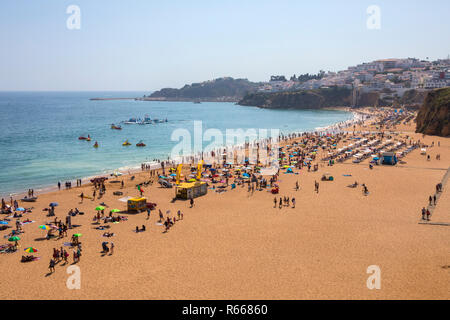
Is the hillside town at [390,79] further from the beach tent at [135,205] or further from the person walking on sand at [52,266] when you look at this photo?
the person walking on sand at [52,266]

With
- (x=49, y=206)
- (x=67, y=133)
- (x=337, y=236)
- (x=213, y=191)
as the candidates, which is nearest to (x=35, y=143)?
(x=67, y=133)

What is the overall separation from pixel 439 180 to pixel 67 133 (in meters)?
57.2

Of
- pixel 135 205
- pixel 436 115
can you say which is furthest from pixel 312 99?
pixel 135 205

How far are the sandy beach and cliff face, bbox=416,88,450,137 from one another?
102 feet

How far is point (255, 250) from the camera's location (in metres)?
15.0

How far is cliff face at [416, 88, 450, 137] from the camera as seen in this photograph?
4922 centimetres

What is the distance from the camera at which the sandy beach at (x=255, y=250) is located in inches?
470

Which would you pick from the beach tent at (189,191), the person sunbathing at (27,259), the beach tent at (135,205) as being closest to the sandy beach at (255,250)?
the person sunbathing at (27,259)

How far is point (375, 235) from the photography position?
54.0 ft

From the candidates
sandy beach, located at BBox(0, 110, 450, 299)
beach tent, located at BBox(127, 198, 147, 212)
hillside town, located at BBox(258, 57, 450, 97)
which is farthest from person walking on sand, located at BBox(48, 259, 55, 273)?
hillside town, located at BBox(258, 57, 450, 97)

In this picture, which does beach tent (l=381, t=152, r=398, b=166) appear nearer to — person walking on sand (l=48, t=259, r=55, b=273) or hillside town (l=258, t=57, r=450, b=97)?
person walking on sand (l=48, t=259, r=55, b=273)

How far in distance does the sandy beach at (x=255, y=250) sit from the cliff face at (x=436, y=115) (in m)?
31.2

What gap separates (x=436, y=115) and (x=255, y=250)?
48208 millimetres
